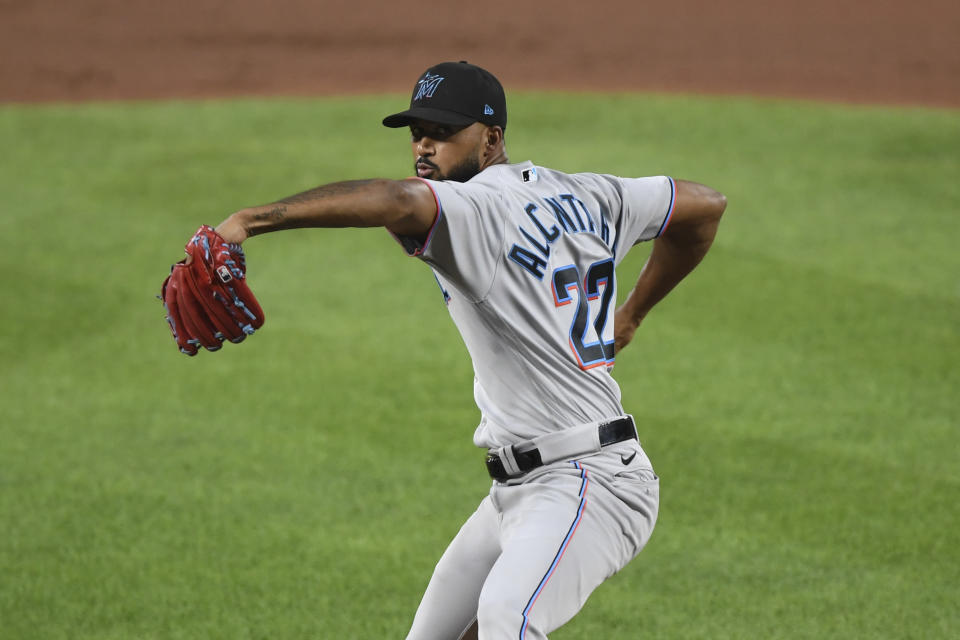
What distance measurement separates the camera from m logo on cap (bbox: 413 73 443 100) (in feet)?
11.1

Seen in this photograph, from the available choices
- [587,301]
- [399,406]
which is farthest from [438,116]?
[399,406]

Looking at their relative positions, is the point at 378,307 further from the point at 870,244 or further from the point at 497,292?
the point at 497,292

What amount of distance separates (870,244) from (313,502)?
608 cm

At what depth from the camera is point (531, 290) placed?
3.26m

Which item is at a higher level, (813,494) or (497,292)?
(497,292)

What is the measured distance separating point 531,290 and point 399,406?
4.27m

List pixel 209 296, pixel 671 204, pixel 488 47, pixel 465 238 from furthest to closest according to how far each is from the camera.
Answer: pixel 488 47 → pixel 671 204 → pixel 465 238 → pixel 209 296

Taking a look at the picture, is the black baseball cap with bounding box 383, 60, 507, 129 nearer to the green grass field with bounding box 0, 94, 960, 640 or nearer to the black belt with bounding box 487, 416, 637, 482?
the black belt with bounding box 487, 416, 637, 482

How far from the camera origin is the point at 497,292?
3.21 metres

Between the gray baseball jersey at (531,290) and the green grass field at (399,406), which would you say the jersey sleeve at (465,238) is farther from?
the green grass field at (399,406)

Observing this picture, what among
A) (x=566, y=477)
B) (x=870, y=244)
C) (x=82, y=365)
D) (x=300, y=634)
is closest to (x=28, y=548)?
(x=300, y=634)

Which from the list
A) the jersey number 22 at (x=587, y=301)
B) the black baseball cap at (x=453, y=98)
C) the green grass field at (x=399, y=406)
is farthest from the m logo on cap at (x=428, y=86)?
the green grass field at (x=399, y=406)

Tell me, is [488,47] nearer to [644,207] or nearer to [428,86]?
[644,207]

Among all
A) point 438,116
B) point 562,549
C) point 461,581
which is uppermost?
point 438,116
